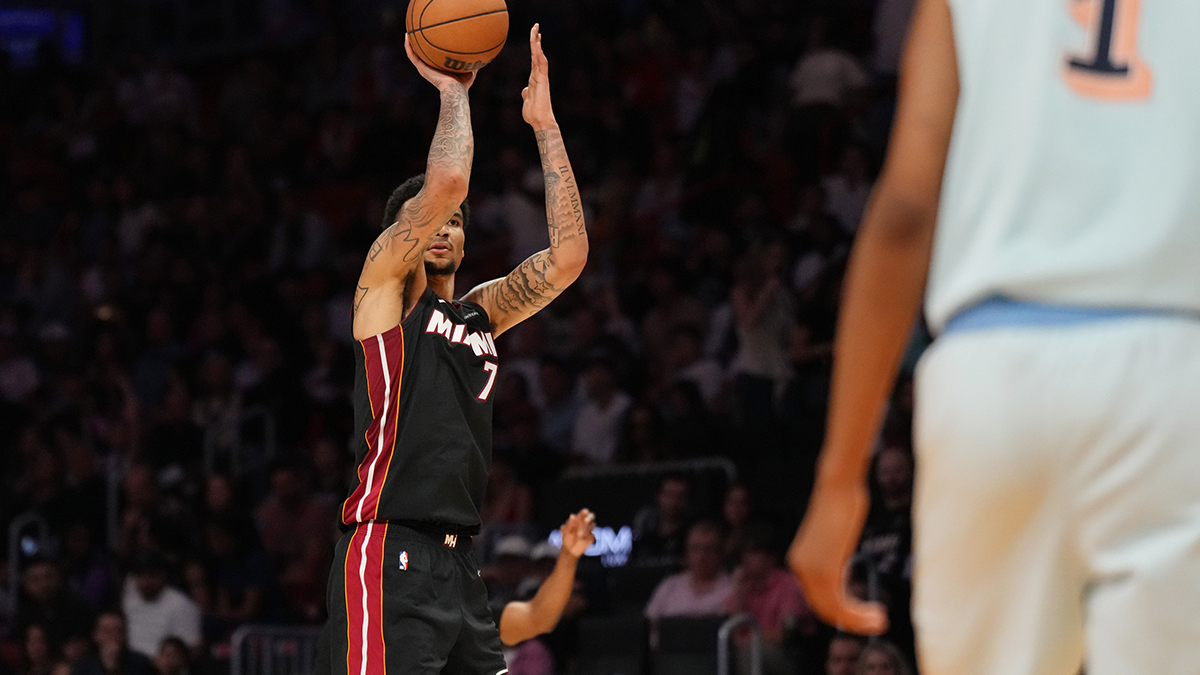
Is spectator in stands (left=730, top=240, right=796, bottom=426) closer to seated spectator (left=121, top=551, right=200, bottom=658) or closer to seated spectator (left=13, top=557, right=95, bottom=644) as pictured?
seated spectator (left=121, top=551, right=200, bottom=658)

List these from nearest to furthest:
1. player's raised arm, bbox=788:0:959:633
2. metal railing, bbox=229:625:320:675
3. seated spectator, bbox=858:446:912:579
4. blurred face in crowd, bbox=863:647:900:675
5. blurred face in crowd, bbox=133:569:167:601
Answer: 1. player's raised arm, bbox=788:0:959:633
2. blurred face in crowd, bbox=863:647:900:675
3. seated spectator, bbox=858:446:912:579
4. metal railing, bbox=229:625:320:675
5. blurred face in crowd, bbox=133:569:167:601

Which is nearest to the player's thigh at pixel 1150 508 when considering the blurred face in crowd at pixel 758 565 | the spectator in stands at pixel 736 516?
the blurred face in crowd at pixel 758 565

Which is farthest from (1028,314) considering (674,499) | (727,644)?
(674,499)

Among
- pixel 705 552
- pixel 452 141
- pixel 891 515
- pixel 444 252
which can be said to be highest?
pixel 452 141

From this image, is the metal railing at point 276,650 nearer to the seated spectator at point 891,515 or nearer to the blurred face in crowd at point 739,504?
the blurred face in crowd at point 739,504

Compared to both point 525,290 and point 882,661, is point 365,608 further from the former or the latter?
point 882,661

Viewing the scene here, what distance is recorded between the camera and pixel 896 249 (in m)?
2.11

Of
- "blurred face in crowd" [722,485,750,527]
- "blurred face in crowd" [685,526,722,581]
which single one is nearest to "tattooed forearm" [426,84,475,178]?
"blurred face in crowd" [685,526,722,581]

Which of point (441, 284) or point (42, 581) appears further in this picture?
point (42, 581)

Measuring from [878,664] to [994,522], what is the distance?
18.2ft

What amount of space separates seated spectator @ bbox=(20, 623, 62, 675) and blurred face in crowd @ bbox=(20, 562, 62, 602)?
0.52m

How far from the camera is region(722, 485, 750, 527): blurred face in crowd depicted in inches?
360

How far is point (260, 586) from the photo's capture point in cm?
1118

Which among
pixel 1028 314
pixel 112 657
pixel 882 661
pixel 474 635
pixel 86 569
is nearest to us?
pixel 1028 314
